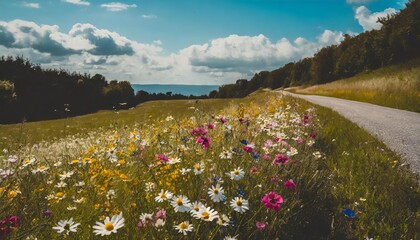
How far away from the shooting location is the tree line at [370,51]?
28.3 metres

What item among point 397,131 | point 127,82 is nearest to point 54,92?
point 127,82

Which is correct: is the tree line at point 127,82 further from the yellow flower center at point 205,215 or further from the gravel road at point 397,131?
the yellow flower center at point 205,215

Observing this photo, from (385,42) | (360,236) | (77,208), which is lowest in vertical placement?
(360,236)

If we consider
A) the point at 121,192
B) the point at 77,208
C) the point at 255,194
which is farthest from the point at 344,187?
the point at 77,208

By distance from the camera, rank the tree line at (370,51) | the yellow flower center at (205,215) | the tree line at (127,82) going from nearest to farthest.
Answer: the yellow flower center at (205,215) → the tree line at (370,51) → the tree line at (127,82)

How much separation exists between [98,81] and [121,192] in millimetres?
76742

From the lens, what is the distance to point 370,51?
120 feet

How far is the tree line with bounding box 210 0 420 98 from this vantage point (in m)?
28.3

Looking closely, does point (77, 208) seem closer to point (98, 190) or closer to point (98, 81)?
point (98, 190)

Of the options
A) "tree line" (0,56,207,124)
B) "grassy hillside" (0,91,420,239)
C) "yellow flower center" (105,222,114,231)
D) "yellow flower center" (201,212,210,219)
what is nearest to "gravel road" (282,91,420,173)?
"grassy hillside" (0,91,420,239)

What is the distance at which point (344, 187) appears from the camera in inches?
188

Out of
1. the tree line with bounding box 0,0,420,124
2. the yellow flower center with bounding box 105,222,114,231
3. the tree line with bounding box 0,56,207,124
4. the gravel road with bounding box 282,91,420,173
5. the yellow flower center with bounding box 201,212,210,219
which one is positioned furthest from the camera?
the tree line with bounding box 0,56,207,124

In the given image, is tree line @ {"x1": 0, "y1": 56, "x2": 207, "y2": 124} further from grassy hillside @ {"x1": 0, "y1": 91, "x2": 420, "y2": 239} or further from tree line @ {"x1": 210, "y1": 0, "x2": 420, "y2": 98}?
grassy hillside @ {"x1": 0, "y1": 91, "x2": 420, "y2": 239}

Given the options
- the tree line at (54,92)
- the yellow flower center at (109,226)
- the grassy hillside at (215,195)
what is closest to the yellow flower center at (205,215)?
the grassy hillside at (215,195)
